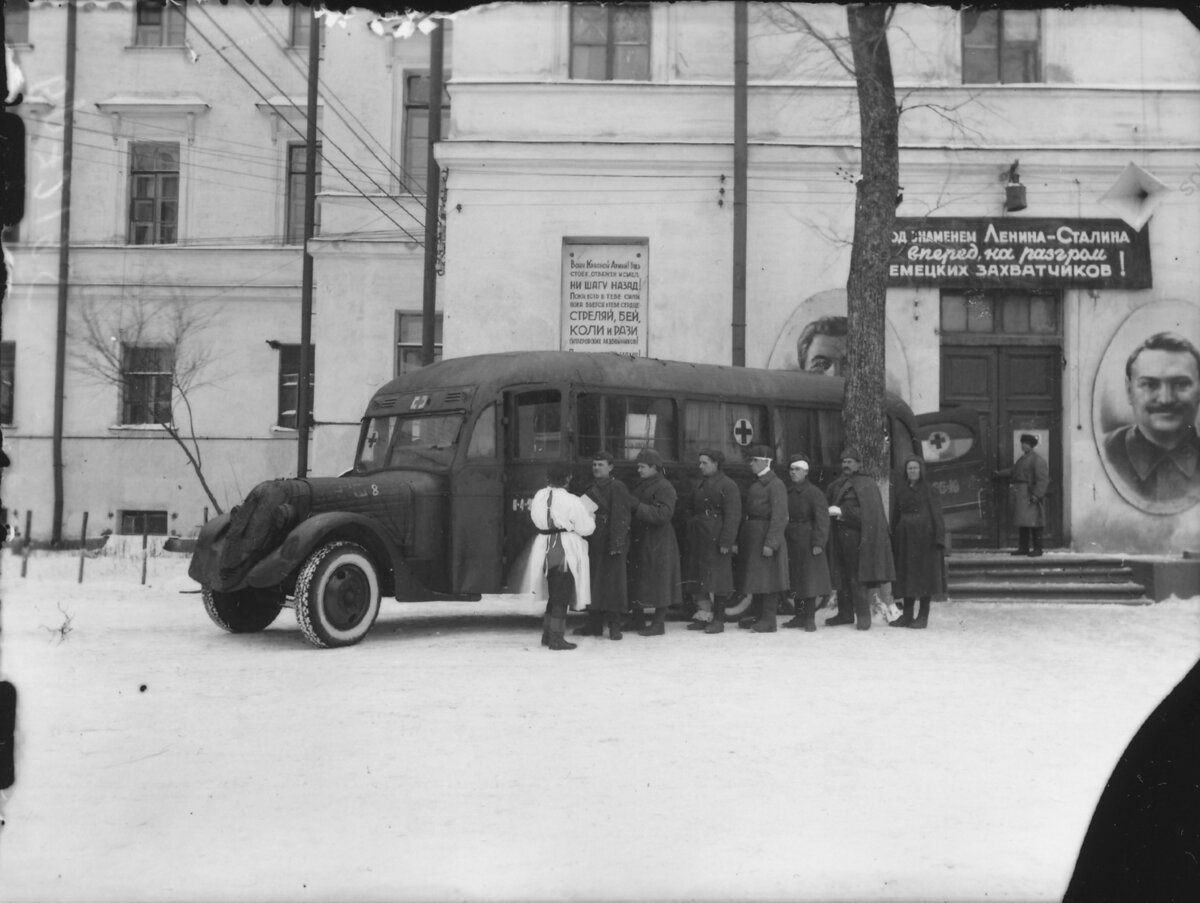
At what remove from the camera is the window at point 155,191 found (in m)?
22.7

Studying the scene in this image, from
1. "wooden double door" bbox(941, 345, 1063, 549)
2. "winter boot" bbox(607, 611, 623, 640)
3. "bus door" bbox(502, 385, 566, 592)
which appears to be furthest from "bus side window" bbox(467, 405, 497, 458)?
"wooden double door" bbox(941, 345, 1063, 549)

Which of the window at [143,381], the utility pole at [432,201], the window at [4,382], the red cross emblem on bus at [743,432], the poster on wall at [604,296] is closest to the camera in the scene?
the window at [4,382]

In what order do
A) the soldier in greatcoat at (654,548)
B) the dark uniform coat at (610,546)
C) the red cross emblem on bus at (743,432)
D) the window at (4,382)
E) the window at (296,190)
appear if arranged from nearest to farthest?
the window at (4,382)
the dark uniform coat at (610,546)
the soldier in greatcoat at (654,548)
the red cross emblem on bus at (743,432)
the window at (296,190)

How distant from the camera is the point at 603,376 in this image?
36.9 feet

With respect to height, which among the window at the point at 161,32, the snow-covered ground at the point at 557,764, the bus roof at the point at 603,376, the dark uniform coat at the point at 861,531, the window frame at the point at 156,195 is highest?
the window at the point at 161,32

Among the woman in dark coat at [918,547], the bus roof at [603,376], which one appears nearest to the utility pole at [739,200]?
the bus roof at [603,376]

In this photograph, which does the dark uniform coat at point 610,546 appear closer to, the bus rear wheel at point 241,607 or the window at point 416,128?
the bus rear wheel at point 241,607

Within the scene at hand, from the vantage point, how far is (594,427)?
11078mm

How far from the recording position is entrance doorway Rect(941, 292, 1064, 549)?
15.9 m

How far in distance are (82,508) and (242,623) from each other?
12.8 metres

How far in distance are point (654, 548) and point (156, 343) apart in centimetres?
1486

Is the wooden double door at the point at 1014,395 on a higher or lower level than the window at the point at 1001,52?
lower

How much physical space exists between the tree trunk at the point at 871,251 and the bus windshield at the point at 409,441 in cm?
416

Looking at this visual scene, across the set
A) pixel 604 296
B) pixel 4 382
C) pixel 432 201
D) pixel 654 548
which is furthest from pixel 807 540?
pixel 432 201
